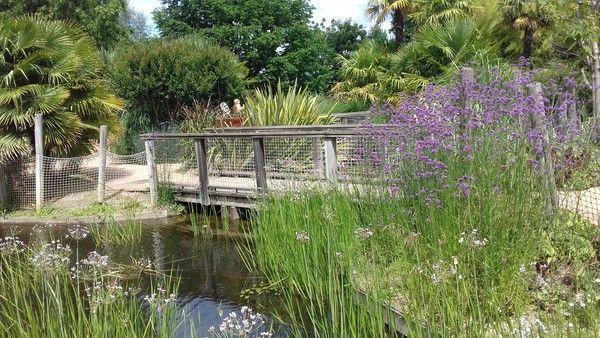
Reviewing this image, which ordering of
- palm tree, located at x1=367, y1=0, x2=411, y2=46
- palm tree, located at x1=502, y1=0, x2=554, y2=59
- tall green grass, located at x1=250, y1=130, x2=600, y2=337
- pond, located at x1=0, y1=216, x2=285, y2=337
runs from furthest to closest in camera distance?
palm tree, located at x1=367, y1=0, x2=411, y2=46 < palm tree, located at x1=502, y1=0, x2=554, y2=59 < pond, located at x1=0, y1=216, x2=285, y2=337 < tall green grass, located at x1=250, y1=130, x2=600, y2=337

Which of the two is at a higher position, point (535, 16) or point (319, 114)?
point (535, 16)

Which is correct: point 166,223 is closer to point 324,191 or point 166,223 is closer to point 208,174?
point 208,174

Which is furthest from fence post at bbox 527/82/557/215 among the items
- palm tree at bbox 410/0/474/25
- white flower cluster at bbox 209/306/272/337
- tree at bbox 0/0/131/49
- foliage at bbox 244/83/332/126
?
tree at bbox 0/0/131/49

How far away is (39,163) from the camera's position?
974 centimetres

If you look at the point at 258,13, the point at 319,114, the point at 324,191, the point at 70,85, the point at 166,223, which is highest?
the point at 258,13

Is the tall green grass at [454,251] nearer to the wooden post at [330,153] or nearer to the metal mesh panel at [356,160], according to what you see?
the metal mesh panel at [356,160]

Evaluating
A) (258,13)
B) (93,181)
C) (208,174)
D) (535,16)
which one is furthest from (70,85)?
(258,13)

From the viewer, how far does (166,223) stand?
29.5ft

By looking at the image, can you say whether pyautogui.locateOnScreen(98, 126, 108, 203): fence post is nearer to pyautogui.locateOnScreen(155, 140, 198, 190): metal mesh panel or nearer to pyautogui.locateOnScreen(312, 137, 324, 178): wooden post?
pyautogui.locateOnScreen(155, 140, 198, 190): metal mesh panel

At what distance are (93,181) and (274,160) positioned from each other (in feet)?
13.6

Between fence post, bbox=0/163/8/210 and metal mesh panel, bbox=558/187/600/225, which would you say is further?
fence post, bbox=0/163/8/210

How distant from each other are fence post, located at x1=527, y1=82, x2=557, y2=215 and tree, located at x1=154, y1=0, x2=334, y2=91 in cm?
2164

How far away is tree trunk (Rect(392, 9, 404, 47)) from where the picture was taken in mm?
19688

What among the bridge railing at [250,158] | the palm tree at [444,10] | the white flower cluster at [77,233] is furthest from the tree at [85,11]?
the white flower cluster at [77,233]
